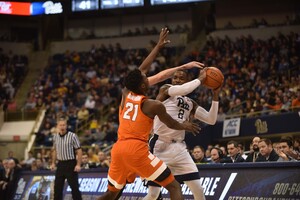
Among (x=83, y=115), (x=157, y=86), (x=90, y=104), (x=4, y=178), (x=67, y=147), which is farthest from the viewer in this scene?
(x=90, y=104)

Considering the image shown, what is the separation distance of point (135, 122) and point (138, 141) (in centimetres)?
24

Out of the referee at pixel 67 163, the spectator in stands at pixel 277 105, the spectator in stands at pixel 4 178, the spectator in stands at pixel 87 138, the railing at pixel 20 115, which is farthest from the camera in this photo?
the railing at pixel 20 115

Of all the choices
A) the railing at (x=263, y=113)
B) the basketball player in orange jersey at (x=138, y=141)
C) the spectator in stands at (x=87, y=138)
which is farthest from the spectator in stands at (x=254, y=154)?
the spectator in stands at (x=87, y=138)

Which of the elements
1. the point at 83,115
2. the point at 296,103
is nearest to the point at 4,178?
the point at 296,103

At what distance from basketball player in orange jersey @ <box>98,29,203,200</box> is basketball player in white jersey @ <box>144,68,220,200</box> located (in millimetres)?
844

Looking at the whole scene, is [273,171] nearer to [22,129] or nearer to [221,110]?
[221,110]

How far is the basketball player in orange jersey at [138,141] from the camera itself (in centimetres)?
718

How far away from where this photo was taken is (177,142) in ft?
27.6

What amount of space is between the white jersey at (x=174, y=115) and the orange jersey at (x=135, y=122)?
1096 mm

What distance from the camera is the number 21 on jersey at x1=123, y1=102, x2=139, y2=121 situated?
729 cm

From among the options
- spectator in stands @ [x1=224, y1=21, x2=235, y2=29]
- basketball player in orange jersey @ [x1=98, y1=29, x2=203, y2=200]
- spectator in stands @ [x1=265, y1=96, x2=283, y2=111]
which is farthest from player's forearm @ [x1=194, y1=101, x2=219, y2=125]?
spectator in stands @ [x1=224, y1=21, x2=235, y2=29]

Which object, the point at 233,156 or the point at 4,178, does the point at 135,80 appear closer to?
the point at 233,156

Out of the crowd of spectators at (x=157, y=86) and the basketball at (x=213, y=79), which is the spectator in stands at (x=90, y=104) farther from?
the basketball at (x=213, y=79)

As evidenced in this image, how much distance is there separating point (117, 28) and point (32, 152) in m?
11.0
